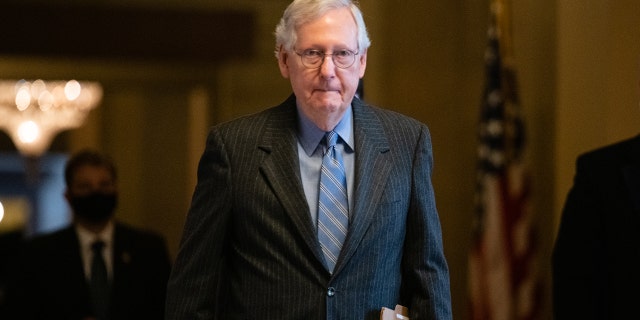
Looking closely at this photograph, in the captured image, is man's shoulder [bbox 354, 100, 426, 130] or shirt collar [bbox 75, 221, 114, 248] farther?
shirt collar [bbox 75, 221, 114, 248]

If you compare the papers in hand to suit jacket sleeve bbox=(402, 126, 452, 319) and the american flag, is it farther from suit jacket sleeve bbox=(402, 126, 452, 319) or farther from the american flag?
the american flag

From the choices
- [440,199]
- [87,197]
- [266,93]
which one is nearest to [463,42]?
[440,199]

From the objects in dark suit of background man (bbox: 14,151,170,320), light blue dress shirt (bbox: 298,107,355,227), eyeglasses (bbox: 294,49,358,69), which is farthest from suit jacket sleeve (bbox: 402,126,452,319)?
dark suit of background man (bbox: 14,151,170,320)

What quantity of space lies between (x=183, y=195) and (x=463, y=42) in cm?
421

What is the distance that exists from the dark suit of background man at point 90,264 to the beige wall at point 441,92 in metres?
2.20

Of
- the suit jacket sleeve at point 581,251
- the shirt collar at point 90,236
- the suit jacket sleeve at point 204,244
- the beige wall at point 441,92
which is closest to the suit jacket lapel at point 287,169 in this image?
the suit jacket sleeve at point 204,244

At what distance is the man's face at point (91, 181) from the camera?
5.87 meters

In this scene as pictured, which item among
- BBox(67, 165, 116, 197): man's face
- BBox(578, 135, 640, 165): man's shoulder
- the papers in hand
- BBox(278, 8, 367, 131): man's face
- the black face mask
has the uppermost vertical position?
BBox(278, 8, 367, 131): man's face

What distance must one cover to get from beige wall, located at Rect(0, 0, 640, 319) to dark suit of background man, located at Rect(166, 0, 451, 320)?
287 centimetres

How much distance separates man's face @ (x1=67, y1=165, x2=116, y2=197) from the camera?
5.87m

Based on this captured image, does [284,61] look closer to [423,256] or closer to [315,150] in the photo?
[315,150]

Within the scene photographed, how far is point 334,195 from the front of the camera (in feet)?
10.2

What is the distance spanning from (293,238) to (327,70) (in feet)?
1.32

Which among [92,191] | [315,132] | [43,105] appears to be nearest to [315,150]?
[315,132]
